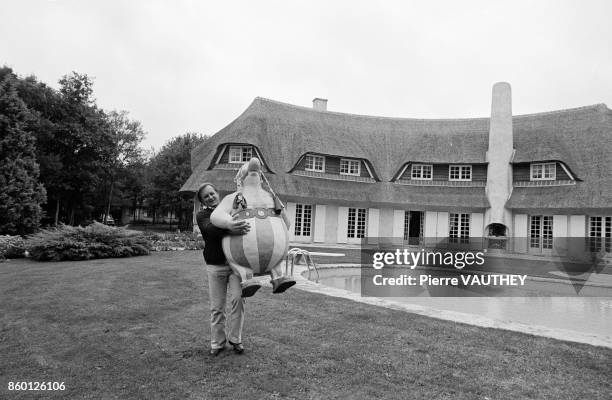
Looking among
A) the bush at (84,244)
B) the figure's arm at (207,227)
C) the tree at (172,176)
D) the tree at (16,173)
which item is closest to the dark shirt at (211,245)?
the figure's arm at (207,227)

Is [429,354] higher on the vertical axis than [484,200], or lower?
lower

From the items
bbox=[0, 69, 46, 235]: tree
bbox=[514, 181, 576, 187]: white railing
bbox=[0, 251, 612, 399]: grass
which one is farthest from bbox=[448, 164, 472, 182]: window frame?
bbox=[0, 69, 46, 235]: tree

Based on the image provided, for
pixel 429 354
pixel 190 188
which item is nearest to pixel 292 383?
pixel 429 354

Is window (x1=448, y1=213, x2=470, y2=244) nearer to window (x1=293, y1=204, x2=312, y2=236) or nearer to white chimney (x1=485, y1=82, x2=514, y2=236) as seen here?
white chimney (x1=485, y1=82, x2=514, y2=236)

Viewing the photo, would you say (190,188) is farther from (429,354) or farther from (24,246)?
(429,354)

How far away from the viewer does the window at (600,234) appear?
20.7 m

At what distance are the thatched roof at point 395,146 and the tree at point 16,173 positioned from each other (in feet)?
25.1

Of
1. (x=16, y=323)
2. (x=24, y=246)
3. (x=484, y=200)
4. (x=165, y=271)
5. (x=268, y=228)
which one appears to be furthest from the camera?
(x=484, y=200)

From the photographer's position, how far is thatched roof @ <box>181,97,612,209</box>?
22656mm

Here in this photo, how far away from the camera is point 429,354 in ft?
16.7

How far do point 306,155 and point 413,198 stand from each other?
6.74 metres

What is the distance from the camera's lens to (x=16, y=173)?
21375 millimetres

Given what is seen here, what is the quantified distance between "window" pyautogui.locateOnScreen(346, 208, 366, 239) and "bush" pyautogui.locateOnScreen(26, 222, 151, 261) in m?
12.6

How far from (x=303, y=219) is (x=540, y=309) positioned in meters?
15.6
